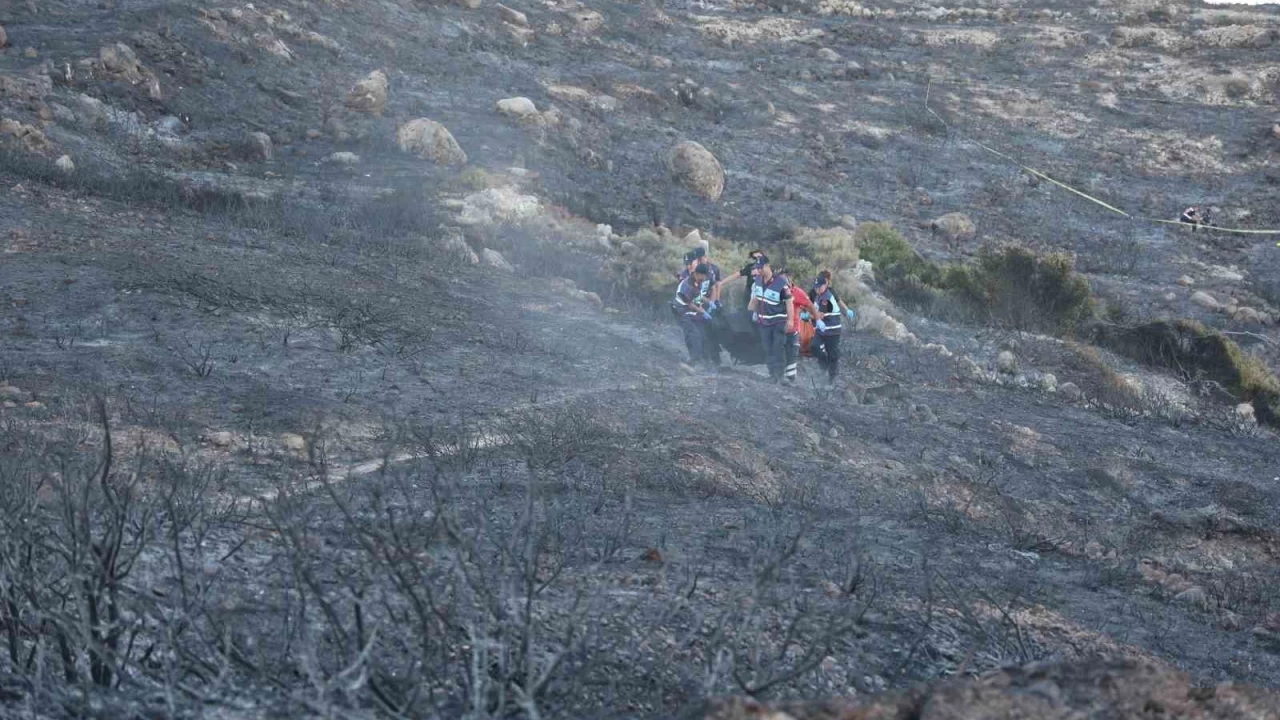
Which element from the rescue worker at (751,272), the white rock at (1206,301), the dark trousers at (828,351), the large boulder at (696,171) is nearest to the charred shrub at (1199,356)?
the white rock at (1206,301)

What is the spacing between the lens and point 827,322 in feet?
41.9

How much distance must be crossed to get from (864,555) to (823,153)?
2233 cm

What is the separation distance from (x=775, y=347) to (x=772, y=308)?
1.61ft

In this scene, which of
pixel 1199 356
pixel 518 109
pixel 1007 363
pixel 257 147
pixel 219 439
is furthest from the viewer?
pixel 518 109

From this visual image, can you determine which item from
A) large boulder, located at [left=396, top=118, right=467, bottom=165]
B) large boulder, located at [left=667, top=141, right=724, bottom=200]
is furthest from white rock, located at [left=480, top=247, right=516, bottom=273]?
large boulder, located at [left=667, top=141, right=724, bottom=200]

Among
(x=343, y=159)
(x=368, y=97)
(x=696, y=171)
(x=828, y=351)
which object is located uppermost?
(x=828, y=351)

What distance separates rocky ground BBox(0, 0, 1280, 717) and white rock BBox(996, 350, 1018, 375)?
11 cm

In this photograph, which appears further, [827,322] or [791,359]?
[827,322]

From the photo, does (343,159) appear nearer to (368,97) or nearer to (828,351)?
(368,97)

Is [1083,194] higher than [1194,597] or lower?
lower

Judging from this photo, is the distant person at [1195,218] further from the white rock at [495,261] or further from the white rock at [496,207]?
the white rock at [495,261]

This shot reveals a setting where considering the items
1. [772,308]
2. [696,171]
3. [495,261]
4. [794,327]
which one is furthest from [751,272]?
[696,171]

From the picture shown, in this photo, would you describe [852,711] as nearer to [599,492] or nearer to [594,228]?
[599,492]

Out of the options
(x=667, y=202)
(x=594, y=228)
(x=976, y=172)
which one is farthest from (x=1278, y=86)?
(x=594, y=228)
